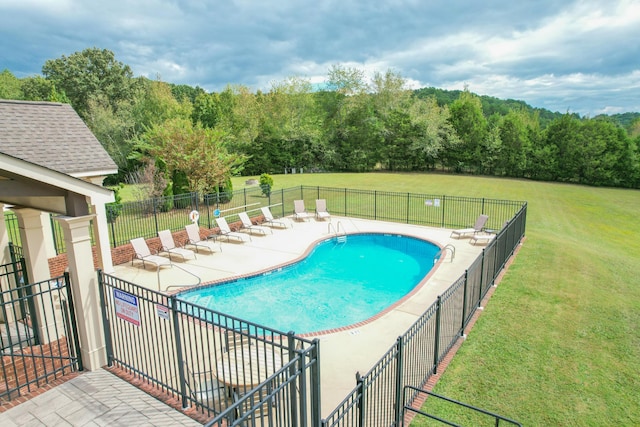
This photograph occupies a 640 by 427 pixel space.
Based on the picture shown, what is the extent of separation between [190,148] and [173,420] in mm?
18042

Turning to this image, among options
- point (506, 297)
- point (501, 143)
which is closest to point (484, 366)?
point (506, 297)

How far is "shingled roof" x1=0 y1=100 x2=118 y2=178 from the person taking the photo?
8.78m

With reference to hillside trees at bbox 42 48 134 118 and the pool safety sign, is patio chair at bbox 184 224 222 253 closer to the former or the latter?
the pool safety sign

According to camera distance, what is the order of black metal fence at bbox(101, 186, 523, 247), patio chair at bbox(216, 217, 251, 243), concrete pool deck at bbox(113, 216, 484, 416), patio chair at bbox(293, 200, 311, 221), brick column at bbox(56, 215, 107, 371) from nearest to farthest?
brick column at bbox(56, 215, 107, 371)
concrete pool deck at bbox(113, 216, 484, 416)
black metal fence at bbox(101, 186, 523, 247)
patio chair at bbox(216, 217, 251, 243)
patio chair at bbox(293, 200, 311, 221)

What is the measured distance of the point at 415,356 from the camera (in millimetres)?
5938

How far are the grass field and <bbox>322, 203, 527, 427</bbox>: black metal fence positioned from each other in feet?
1.22

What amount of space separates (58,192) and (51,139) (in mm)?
5238

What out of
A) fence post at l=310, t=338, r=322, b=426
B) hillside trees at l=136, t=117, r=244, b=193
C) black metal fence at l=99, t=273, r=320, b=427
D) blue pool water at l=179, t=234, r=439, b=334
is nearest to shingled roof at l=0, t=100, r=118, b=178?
blue pool water at l=179, t=234, r=439, b=334

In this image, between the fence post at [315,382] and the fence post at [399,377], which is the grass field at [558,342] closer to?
the fence post at [399,377]

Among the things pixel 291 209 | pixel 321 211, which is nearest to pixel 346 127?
pixel 291 209

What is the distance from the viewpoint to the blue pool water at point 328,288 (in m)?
10.6

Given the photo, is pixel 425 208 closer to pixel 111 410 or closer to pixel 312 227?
pixel 312 227

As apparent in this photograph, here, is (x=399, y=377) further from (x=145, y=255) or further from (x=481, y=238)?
(x=481, y=238)

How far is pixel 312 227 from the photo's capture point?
61.8 ft
